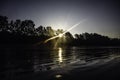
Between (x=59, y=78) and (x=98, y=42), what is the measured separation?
18957 centimetres

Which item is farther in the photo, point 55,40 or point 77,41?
point 77,41

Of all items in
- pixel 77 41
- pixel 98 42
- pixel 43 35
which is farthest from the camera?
pixel 98 42

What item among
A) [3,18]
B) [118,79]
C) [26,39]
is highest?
[3,18]

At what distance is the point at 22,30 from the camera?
399 ft

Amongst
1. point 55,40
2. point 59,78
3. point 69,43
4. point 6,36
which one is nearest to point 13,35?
point 6,36

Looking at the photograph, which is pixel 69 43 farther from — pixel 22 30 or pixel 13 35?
pixel 13 35

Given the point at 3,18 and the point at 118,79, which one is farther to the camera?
the point at 3,18

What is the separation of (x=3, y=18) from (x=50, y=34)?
43131 mm

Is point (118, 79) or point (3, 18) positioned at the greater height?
point (3, 18)

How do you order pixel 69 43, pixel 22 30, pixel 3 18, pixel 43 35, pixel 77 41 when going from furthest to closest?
pixel 77 41
pixel 69 43
pixel 43 35
pixel 22 30
pixel 3 18

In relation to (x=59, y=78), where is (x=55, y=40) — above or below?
above

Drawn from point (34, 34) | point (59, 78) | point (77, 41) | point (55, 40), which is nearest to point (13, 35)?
point (34, 34)

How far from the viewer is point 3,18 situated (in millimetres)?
108625

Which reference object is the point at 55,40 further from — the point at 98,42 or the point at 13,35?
the point at 98,42
